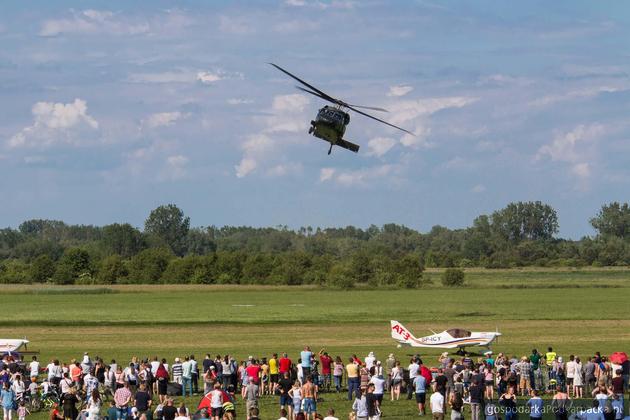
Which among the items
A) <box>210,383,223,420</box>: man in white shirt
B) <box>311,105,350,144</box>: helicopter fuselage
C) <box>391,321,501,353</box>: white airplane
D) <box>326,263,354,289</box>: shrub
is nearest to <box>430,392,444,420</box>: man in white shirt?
<box>210,383,223,420</box>: man in white shirt

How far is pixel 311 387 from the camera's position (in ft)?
91.9

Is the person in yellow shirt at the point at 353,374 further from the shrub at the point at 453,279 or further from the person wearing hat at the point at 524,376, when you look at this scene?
the shrub at the point at 453,279

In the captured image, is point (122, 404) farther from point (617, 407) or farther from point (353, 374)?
point (617, 407)

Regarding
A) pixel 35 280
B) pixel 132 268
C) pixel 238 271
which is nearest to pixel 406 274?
pixel 238 271

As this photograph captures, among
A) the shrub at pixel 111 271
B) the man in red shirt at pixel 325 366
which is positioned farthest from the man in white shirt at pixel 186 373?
the shrub at pixel 111 271

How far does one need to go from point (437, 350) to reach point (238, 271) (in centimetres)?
9044

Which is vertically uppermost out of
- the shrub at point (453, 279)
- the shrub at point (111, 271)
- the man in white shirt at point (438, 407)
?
the shrub at point (111, 271)

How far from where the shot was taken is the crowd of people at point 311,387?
25906 mm

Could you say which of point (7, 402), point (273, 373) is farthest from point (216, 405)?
point (273, 373)

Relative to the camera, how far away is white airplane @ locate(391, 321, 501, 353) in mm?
48625

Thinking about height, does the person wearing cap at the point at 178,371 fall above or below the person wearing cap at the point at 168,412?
above

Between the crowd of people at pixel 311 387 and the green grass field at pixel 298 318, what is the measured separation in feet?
4.07

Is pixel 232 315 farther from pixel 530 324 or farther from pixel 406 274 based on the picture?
pixel 406 274

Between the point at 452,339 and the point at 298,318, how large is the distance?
28.3m
